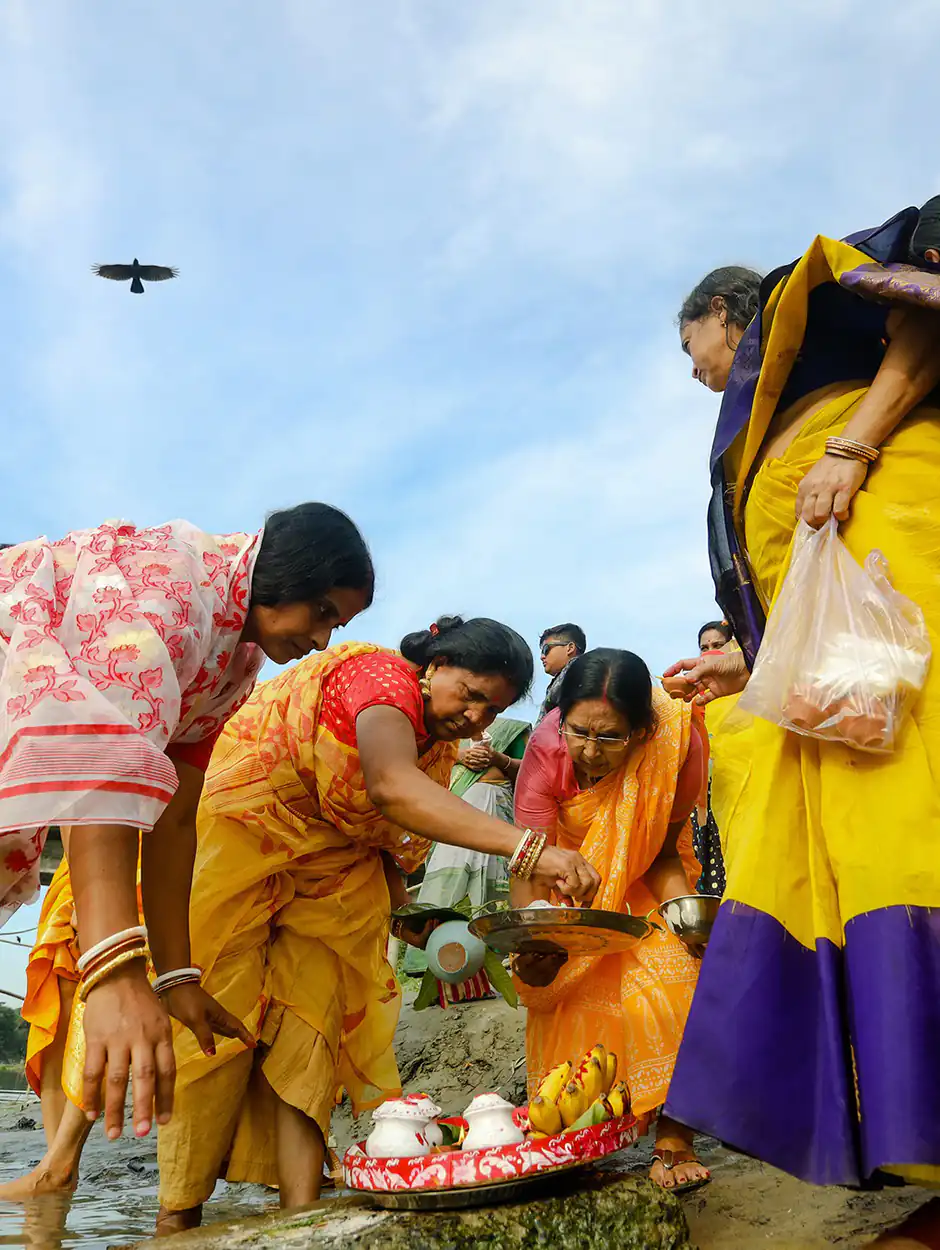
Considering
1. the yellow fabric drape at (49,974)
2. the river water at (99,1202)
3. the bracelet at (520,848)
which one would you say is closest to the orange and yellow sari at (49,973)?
the yellow fabric drape at (49,974)

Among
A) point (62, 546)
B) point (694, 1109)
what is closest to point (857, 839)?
point (694, 1109)

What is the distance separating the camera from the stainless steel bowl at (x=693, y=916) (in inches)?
133

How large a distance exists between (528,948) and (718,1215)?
0.82 meters

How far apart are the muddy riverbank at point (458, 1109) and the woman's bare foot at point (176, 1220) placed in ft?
0.31

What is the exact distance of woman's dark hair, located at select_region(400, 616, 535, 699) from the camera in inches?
130

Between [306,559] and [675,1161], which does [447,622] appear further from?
[675,1161]

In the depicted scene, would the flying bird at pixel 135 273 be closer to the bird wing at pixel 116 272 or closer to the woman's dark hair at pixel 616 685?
the bird wing at pixel 116 272

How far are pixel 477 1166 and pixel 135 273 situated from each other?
48.3 ft

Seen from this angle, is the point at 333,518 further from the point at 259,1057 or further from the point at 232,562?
the point at 259,1057

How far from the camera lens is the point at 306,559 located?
8.21 feet

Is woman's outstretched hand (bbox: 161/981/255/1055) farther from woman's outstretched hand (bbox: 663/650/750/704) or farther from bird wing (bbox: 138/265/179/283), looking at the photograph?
bird wing (bbox: 138/265/179/283)

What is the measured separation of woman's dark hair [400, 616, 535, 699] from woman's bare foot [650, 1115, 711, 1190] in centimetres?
140

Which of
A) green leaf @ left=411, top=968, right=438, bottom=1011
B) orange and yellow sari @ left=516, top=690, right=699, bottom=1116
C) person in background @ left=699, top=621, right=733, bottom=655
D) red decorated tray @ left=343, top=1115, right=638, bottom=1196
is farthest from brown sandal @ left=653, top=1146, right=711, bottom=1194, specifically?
person in background @ left=699, top=621, right=733, bottom=655

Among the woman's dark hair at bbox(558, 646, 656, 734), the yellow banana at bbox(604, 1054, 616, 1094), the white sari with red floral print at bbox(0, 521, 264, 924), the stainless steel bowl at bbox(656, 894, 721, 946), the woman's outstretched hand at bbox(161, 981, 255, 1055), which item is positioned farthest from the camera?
the woman's dark hair at bbox(558, 646, 656, 734)
